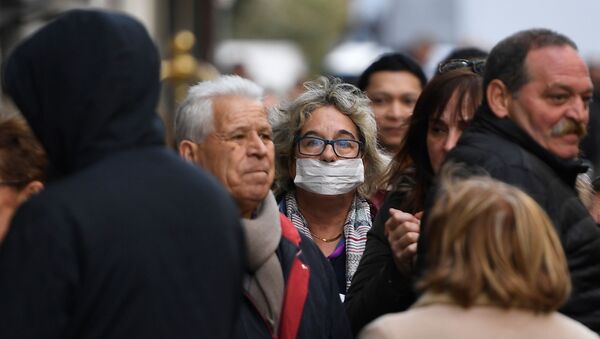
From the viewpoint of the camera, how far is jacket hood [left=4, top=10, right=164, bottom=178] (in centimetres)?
391

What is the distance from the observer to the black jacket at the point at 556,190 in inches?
171

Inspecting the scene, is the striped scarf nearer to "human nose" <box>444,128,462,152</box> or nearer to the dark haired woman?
the dark haired woman

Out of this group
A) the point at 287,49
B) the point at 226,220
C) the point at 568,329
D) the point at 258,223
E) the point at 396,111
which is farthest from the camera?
the point at 287,49

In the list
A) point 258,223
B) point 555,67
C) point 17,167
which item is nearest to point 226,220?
point 258,223

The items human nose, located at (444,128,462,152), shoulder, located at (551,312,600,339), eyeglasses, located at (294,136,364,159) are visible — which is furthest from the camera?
eyeglasses, located at (294,136,364,159)

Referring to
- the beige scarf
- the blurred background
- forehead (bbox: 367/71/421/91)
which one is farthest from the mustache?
the blurred background

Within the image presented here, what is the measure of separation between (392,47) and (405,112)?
1542 centimetres

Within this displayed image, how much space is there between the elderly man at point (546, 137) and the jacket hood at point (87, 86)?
3.40ft

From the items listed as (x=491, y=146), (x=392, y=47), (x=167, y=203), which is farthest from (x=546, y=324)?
(x=392, y=47)

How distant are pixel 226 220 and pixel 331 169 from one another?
2.04 m

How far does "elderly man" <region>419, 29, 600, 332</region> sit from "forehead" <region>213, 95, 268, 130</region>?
0.87m

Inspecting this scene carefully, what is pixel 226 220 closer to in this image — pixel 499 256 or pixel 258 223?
pixel 499 256

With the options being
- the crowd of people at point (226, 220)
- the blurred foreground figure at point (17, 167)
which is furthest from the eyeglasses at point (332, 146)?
the blurred foreground figure at point (17, 167)

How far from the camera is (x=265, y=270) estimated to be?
16.2 ft
